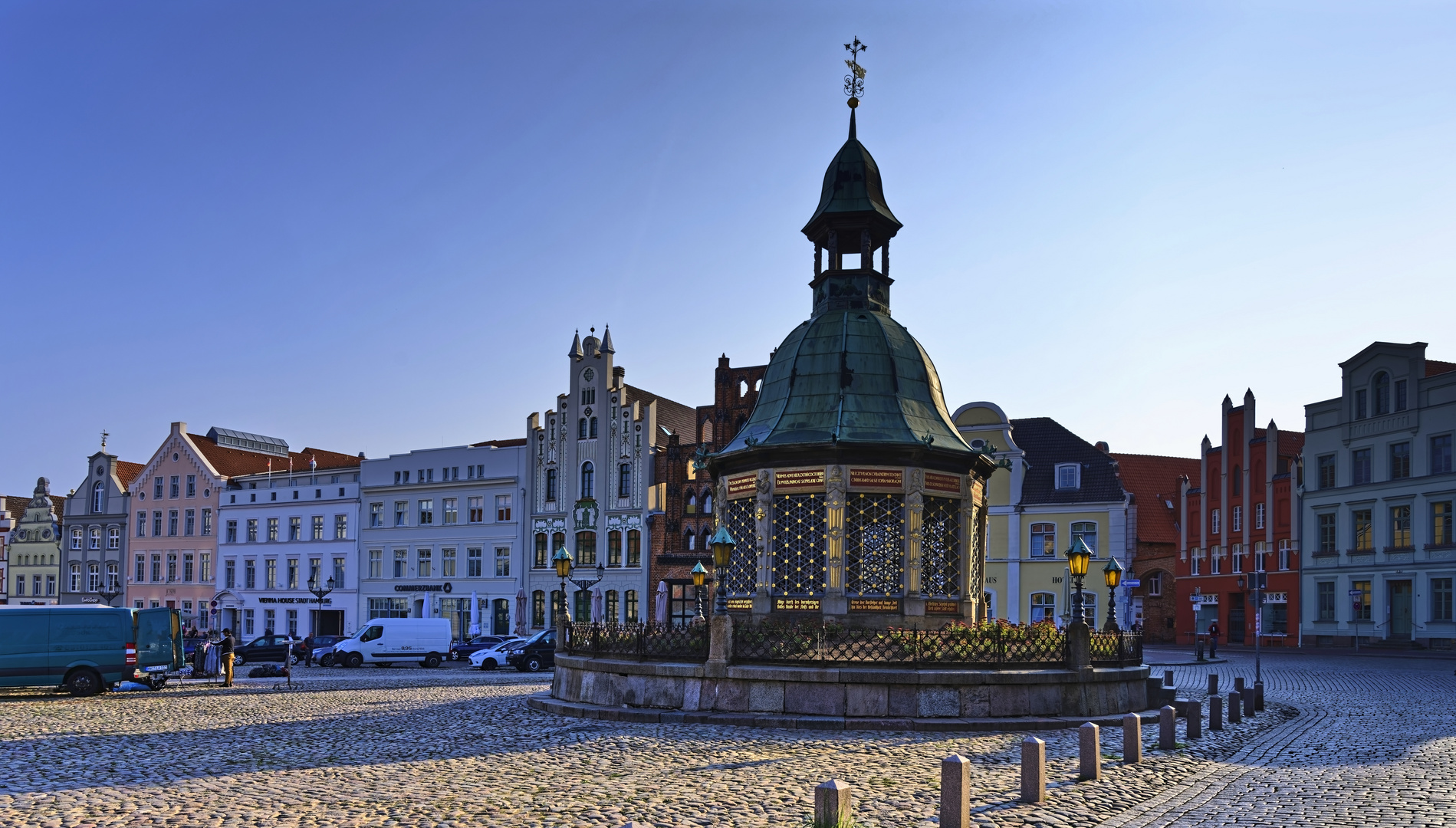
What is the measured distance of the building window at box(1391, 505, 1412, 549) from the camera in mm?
51312

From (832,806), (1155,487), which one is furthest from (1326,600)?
(832,806)

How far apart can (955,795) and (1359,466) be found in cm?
4950

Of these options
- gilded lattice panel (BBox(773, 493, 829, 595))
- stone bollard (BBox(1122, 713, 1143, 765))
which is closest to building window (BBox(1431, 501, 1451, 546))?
gilded lattice panel (BBox(773, 493, 829, 595))

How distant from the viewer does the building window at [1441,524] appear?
49.4 metres

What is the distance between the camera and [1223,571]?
6156 centimetres

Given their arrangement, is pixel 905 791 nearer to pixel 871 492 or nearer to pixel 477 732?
pixel 477 732

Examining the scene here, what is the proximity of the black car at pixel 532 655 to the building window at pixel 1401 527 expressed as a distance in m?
34.0

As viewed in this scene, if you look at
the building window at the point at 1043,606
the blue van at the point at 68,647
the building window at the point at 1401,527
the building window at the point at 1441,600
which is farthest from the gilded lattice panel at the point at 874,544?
the building window at the point at 1043,606

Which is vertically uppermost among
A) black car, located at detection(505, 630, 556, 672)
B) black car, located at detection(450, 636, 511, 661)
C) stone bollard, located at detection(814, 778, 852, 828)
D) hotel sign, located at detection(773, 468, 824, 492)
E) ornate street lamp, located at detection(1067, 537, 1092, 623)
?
hotel sign, located at detection(773, 468, 824, 492)

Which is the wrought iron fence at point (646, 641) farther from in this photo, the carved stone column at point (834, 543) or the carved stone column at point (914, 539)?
the carved stone column at point (914, 539)

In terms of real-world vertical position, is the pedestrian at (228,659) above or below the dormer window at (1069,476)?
below

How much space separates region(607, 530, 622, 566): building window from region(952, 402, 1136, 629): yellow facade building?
18.2m

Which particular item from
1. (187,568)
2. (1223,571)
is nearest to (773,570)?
(1223,571)

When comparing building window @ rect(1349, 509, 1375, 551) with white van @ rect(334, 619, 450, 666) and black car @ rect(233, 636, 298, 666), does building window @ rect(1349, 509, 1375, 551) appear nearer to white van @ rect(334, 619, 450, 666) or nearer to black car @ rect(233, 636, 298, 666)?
white van @ rect(334, 619, 450, 666)
